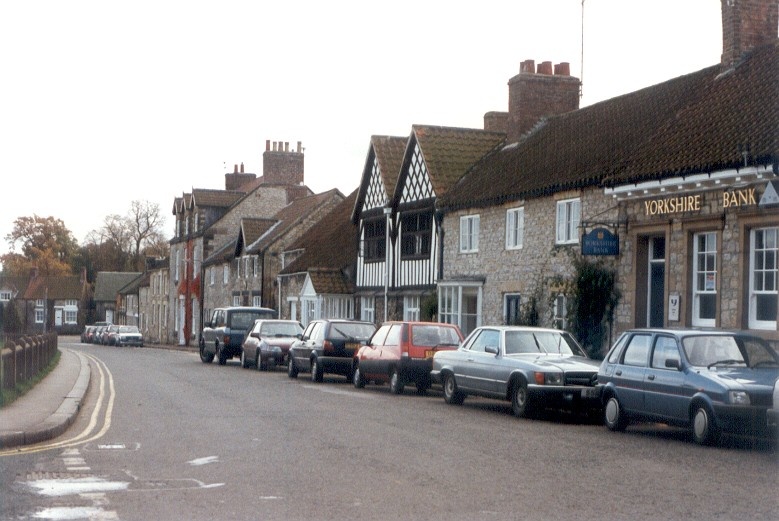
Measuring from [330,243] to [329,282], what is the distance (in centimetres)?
565

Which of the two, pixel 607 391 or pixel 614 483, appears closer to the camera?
pixel 614 483

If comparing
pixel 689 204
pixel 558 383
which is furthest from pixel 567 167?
pixel 558 383

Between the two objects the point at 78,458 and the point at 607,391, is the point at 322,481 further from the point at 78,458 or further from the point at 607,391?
the point at 607,391

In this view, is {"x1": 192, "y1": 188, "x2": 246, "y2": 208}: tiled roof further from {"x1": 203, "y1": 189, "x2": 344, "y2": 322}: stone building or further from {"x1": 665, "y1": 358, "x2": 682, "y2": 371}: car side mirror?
{"x1": 665, "y1": 358, "x2": 682, "y2": 371}: car side mirror

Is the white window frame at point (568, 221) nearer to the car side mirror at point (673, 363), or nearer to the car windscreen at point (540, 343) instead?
the car windscreen at point (540, 343)

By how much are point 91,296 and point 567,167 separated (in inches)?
4083

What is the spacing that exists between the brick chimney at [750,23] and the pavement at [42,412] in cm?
1650

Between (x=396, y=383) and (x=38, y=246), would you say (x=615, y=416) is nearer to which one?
(x=396, y=383)

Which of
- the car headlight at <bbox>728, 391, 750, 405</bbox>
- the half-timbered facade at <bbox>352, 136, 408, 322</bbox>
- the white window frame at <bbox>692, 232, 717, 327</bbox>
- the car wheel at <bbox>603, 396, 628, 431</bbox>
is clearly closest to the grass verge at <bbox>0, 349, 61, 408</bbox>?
the car wheel at <bbox>603, 396, 628, 431</bbox>

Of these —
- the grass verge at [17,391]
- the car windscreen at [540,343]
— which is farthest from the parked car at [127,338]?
the car windscreen at [540,343]

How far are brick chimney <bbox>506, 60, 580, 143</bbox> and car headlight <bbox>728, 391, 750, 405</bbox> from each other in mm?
22067

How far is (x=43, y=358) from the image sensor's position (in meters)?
30.5

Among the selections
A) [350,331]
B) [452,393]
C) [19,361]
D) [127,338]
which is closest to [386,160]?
[350,331]

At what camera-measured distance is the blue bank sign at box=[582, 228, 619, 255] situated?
24453mm
